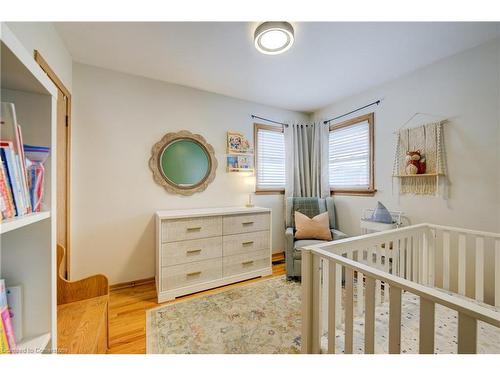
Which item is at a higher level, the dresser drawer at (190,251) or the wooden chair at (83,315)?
the dresser drawer at (190,251)

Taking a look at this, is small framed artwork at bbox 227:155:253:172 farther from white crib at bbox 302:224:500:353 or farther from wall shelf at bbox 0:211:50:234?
wall shelf at bbox 0:211:50:234

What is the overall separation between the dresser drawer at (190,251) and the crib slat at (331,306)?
1.46 metres

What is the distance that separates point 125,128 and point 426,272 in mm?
3111

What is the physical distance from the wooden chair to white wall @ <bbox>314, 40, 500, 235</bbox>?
292cm

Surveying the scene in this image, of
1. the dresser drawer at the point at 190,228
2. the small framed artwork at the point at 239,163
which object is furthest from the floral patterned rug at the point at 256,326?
the small framed artwork at the point at 239,163

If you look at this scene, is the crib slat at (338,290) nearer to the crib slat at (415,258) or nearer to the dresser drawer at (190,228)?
the crib slat at (415,258)

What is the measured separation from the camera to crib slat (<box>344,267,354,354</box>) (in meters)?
0.90

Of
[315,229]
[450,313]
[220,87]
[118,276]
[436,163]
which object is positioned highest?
[220,87]

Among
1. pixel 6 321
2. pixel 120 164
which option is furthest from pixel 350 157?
pixel 6 321

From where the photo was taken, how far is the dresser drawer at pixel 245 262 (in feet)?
7.57

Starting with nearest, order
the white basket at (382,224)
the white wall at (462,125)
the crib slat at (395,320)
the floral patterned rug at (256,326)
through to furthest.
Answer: the crib slat at (395,320) → the floral patterned rug at (256,326) → the white wall at (462,125) → the white basket at (382,224)
